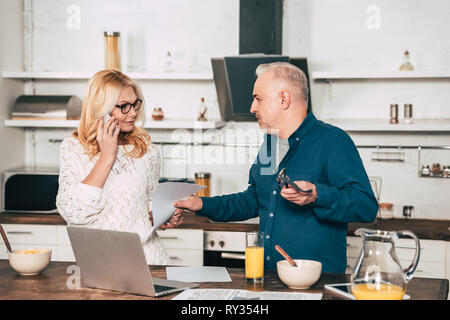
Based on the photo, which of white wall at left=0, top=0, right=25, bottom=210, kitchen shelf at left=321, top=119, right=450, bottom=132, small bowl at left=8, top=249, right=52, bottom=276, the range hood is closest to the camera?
small bowl at left=8, top=249, right=52, bottom=276

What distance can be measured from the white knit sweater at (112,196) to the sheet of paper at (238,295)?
66 centimetres

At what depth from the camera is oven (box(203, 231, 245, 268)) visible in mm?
3676

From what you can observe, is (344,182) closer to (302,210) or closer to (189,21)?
(302,210)

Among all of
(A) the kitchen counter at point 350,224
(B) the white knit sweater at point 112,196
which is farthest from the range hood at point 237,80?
(B) the white knit sweater at point 112,196

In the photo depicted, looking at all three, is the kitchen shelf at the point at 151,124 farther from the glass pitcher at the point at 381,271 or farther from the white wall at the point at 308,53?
the glass pitcher at the point at 381,271

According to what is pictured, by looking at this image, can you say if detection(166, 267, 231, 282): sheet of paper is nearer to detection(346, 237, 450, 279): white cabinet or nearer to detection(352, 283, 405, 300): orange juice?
detection(352, 283, 405, 300): orange juice

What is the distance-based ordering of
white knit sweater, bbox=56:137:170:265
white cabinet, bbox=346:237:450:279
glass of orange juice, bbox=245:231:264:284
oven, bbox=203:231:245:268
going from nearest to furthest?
glass of orange juice, bbox=245:231:264:284, white knit sweater, bbox=56:137:170:265, white cabinet, bbox=346:237:450:279, oven, bbox=203:231:245:268

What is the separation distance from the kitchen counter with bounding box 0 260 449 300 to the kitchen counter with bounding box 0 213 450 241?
63.8 inches

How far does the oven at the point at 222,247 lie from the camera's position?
145 inches

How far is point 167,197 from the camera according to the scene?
81.0 inches

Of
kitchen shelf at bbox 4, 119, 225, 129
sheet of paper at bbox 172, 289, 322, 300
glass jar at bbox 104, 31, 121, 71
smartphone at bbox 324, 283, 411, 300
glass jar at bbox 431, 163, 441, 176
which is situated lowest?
sheet of paper at bbox 172, 289, 322, 300

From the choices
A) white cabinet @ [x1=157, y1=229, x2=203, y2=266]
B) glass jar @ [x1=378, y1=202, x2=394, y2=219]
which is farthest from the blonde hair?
glass jar @ [x1=378, y1=202, x2=394, y2=219]
